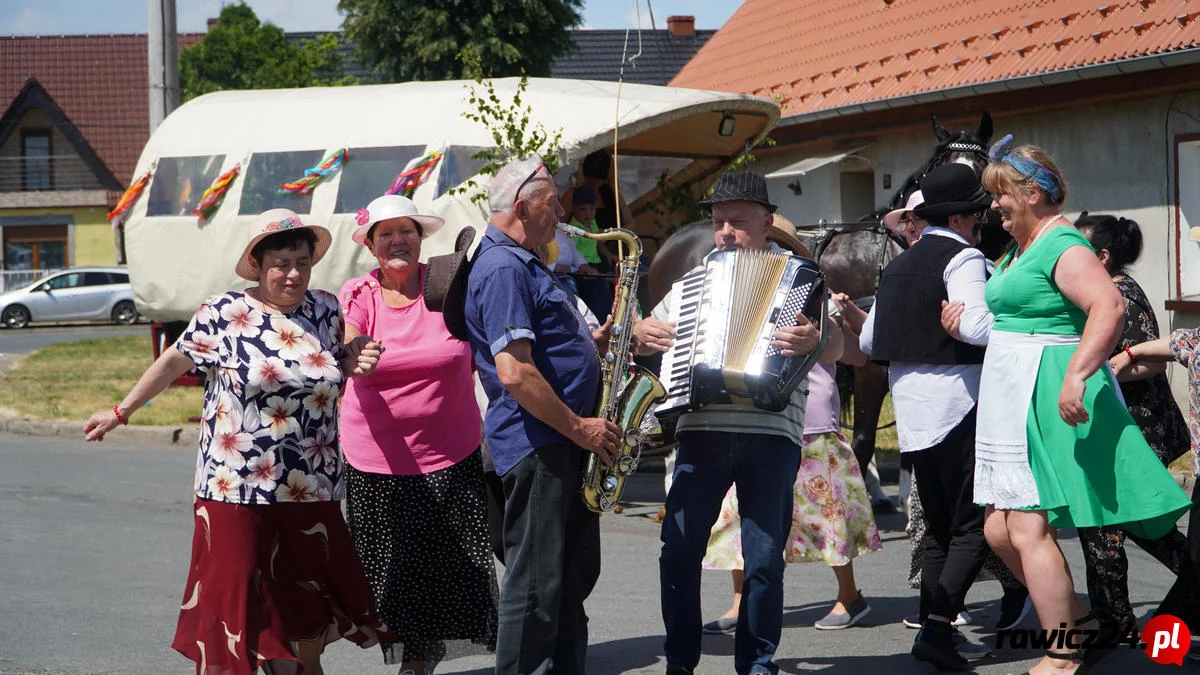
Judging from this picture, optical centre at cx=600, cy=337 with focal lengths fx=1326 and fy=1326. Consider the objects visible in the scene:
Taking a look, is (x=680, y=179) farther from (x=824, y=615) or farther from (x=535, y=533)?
(x=535, y=533)

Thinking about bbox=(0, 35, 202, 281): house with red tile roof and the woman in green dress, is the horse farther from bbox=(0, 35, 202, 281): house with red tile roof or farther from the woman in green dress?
bbox=(0, 35, 202, 281): house with red tile roof

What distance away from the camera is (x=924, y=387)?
5289 mm

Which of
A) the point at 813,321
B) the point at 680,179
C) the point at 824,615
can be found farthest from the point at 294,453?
the point at 680,179

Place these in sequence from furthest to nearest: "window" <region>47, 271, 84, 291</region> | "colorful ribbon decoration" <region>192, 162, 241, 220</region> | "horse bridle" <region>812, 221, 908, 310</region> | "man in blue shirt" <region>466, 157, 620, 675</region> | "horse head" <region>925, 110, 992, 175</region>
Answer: "window" <region>47, 271, 84, 291</region> < "colorful ribbon decoration" <region>192, 162, 241, 220</region> < "horse bridle" <region>812, 221, 908, 310</region> < "horse head" <region>925, 110, 992, 175</region> < "man in blue shirt" <region>466, 157, 620, 675</region>

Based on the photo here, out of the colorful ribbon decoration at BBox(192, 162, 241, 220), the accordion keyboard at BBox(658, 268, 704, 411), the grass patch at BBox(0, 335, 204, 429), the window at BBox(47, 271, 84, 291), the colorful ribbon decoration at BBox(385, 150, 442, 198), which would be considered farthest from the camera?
the window at BBox(47, 271, 84, 291)

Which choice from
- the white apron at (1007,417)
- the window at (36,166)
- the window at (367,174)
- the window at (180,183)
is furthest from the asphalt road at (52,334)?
the white apron at (1007,417)

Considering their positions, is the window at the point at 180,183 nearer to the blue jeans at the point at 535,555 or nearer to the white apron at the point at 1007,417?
the blue jeans at the point at 535,555

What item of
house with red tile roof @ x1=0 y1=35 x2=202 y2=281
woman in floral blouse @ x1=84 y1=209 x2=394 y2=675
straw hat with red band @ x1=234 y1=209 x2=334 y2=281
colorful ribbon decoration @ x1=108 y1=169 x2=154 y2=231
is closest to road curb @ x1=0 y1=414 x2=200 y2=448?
colorful ribbon decoration @ x1=108 y1=169 x2=154 y2=231

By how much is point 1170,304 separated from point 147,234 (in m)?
8.91

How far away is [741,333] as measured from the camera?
4828 mm

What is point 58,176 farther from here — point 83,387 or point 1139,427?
point 1139,427

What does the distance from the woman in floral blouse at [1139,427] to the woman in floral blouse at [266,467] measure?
291 centimetres

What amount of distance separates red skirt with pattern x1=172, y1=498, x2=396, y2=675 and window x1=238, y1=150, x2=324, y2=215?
20.2 feet

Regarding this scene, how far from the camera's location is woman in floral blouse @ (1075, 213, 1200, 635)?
5219 millimetres
